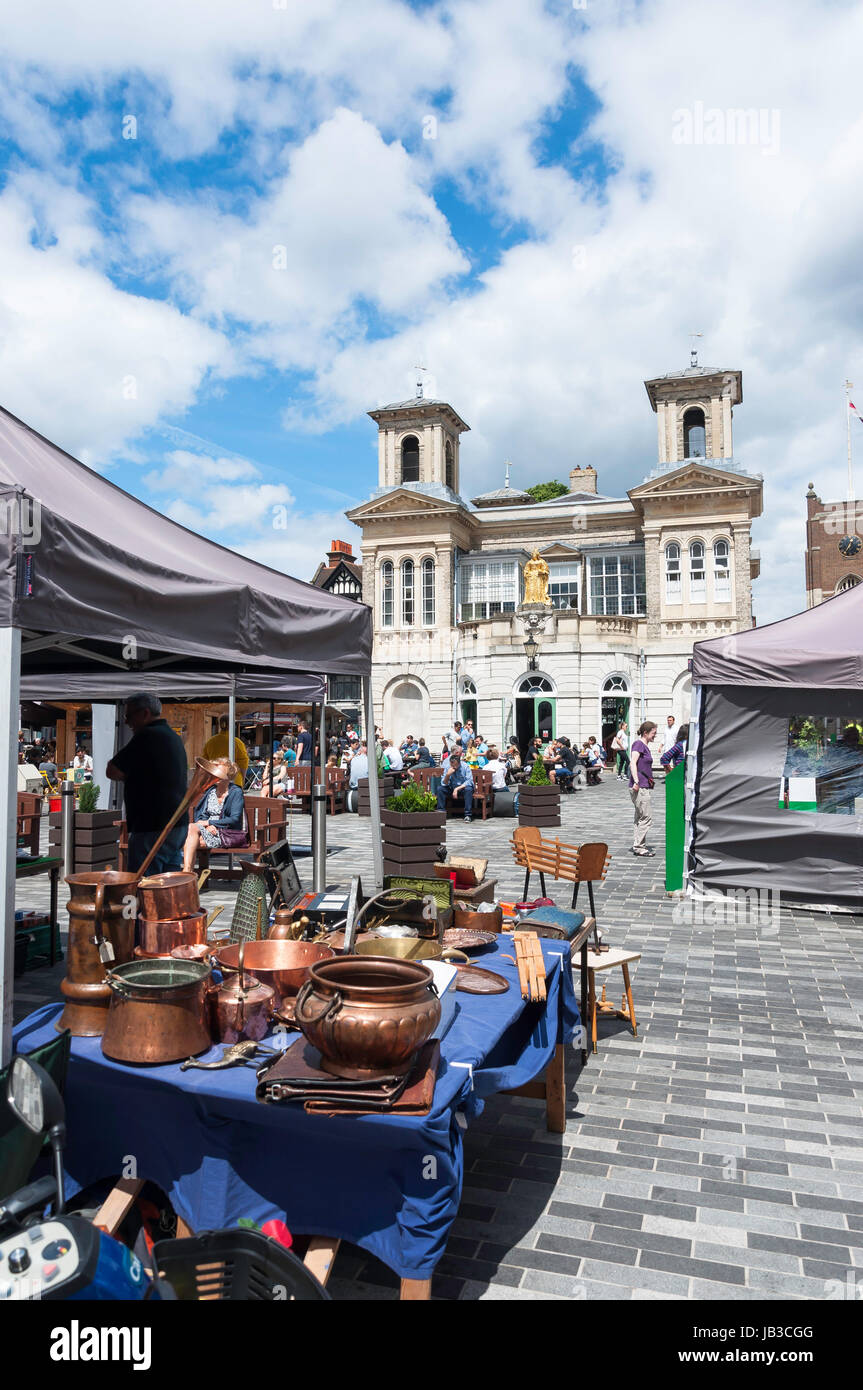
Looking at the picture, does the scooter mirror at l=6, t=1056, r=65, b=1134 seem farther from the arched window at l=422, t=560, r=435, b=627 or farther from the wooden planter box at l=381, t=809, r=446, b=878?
the arched window at l=422, t=560, r=435, b=627

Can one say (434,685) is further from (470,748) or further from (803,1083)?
(803,1083)

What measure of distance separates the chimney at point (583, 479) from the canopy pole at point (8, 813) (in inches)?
1779

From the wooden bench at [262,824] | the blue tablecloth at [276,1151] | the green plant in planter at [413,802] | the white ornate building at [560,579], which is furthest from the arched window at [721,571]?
the blue tablecloth at [276,1151]

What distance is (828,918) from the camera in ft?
27.8

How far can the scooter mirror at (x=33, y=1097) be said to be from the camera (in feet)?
7.38

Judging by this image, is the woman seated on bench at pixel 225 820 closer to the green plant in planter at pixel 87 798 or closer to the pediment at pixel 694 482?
the green plant in planter at pixel 87 798

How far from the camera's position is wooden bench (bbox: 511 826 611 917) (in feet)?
19.0

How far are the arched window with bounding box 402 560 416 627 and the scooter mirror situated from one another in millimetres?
36191

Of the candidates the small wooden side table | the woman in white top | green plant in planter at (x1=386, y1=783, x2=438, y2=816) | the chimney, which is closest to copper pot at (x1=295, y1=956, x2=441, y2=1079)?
the small wooden side table

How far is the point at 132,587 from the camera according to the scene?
3334 millimetres

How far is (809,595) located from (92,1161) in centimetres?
6004

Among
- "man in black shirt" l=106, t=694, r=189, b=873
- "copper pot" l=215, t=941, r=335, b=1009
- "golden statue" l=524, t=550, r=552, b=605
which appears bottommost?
"copper pot" l=215, t=941, r=335, b=1009

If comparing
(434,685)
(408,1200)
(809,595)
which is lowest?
(408,1200)
